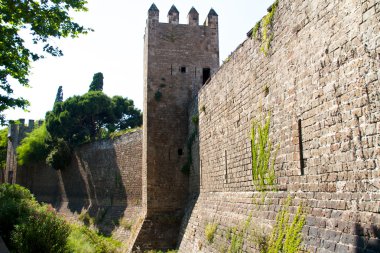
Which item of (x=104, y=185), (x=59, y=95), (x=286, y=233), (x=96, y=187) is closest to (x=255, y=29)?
(x=286, y=233)

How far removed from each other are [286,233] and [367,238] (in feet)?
6.09

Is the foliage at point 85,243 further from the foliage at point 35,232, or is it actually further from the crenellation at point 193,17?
the crenellation at point 193,17

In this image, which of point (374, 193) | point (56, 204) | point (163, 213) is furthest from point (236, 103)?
point (56, 204)

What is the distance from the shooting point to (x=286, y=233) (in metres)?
6.24

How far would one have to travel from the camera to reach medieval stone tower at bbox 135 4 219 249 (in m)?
14.2

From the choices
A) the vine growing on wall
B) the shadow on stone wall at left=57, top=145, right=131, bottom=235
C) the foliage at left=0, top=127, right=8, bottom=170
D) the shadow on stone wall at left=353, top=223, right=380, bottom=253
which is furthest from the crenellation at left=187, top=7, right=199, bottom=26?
the foliage at left=0, top=127, right=8, bottom=170

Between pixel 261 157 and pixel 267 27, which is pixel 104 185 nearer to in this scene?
pixel 261 157

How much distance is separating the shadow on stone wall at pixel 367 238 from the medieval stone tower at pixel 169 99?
379 inches

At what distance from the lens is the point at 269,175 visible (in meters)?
7.47

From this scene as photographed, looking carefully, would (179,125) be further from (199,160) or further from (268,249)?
(268,249)

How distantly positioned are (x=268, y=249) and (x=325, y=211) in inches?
64.0

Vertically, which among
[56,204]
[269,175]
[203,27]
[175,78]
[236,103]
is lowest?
[56,204]

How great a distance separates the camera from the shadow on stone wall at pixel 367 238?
435cm

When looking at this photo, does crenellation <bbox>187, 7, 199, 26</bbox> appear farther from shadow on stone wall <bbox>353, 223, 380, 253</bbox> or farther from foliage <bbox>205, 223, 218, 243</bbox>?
shadow on stone wall <bbox>353, 223, 380, 253</bbox>
